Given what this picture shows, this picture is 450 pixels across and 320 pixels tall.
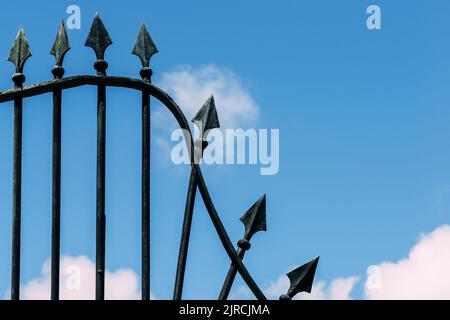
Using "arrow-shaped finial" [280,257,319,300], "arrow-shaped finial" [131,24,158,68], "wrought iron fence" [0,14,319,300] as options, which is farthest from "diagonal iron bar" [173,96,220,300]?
"arrow-shaped finial" [280,257,319,300]

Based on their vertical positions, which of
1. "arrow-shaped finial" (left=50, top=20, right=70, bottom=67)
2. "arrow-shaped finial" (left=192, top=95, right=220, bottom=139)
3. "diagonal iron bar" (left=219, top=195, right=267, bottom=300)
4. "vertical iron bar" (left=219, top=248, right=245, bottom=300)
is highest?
"arrow-shaped finial" (left=50, top=20, right=70, bottom=67)

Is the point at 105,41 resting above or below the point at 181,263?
above

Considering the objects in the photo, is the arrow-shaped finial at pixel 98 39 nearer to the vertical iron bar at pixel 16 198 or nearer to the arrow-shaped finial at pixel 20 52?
the arrow-shaped finial at pixel 20 52

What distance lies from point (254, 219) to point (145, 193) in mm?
676

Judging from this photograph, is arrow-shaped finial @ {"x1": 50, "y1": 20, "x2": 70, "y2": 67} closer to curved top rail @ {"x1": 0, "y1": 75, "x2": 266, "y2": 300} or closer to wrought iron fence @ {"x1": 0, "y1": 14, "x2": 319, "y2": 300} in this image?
wrought iron fence @ {"x1": 0, "y1": 14, "x2": 319, "y2": 300}

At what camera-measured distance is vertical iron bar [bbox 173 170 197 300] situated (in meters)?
5.61

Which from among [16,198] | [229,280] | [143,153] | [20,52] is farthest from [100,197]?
[20,52]

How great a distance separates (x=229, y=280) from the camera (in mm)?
5715

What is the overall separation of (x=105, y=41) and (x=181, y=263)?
1.40 m

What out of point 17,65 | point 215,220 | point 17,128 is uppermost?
point 17,65

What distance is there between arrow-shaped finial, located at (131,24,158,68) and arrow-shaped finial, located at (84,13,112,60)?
169mm
